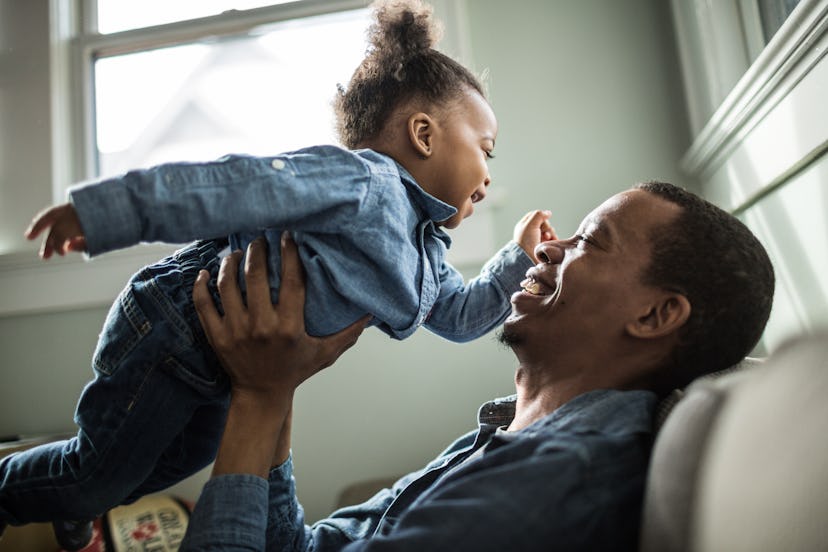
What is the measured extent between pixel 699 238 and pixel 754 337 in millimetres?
164

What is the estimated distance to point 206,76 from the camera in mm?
2256

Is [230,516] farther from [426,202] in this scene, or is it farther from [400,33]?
[400,33]

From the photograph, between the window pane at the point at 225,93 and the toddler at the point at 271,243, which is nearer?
the toddler at the point at 271,243

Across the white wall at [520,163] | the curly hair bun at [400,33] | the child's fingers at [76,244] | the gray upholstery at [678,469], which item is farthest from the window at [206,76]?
the gray upholstery at [678,469]

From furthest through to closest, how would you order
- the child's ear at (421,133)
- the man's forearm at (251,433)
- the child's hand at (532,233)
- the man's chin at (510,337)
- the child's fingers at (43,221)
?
the child's hand at (532,233)
the child's ear at (421,133)
the man's chin at (510,337)
the man's forearm at (251,433)
the child's fingers at (43,221)

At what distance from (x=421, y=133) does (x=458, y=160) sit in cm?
8

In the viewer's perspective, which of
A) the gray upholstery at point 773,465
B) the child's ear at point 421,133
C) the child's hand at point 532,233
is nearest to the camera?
the gray upholstery at point 773,465

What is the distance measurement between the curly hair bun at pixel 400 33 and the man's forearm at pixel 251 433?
0.67 m

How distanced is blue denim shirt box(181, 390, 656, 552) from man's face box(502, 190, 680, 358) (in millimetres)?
176

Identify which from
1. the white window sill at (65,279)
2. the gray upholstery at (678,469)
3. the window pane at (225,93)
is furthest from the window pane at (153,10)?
the gray upholstery at (678,469)

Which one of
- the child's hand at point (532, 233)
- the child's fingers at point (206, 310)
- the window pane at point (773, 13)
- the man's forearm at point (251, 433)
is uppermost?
the window pane at point (773, 13)

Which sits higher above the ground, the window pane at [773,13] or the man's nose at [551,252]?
the window pane at [773,13]

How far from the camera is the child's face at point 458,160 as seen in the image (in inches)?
45.3

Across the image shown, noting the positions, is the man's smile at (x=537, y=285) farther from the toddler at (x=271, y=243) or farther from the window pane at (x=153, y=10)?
the window pane at (x=153, y=10)
